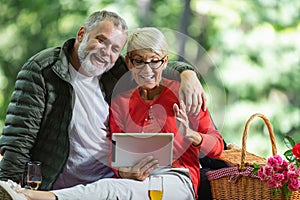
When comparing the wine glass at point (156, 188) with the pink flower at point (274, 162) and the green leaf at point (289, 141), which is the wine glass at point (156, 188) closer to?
the pink flower at point (274, 162)

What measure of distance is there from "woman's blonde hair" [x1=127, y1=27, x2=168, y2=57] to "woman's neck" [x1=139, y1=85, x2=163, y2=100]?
161 millimetres

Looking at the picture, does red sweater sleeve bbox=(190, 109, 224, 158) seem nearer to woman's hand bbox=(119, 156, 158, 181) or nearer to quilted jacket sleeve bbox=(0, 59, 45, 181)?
woman's hand bbox=(119, 156, 158, 181)

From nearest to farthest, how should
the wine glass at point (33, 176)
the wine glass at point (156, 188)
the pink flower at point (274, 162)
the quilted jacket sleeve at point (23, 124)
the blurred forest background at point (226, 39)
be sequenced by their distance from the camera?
the wine glass at point (156, 188), the wine glass at point (33, 176), the pink flower at point (274, 162), the quilted jacket sleeve at point (23, 124), the blurred forest background at point (226, 39)

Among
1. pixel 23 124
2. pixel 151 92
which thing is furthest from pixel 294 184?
pixel 23 124

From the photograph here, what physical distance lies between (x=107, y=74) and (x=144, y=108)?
25cm

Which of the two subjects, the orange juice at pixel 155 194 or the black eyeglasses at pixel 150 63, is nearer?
the orange juice at pixel 155 194

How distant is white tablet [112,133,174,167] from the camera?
11.7 ft

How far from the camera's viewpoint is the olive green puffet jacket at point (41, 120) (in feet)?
11.8

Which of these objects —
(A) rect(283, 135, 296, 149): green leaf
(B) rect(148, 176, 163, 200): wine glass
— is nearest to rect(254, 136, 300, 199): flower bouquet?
(A) rect(283, 135, 296, 149): green leaf

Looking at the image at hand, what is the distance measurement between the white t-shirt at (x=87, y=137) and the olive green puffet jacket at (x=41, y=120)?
4 centimetres

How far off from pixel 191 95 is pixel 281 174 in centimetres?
56

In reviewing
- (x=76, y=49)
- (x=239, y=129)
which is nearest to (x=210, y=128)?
A: (x=76, y=49)

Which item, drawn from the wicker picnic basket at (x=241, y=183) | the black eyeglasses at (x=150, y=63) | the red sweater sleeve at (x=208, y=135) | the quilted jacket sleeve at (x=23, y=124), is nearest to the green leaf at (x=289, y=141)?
the wicker picnic basket at (x=241, y=183)

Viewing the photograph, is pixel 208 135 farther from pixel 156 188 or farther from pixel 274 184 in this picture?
pixel 156 188
